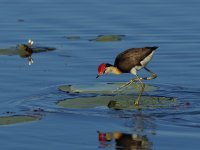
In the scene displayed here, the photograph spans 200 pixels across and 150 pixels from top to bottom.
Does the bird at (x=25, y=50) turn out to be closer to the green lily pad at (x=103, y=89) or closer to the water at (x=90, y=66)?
the water at (x=90, y=66)

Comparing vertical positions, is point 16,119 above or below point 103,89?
below

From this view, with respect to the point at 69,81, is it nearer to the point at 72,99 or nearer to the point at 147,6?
the point at 72,99

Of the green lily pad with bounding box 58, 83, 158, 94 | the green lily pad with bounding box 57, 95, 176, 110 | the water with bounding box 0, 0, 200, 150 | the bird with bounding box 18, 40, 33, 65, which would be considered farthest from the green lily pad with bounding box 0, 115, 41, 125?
the bird with bounding box 18, 40, 33, 65

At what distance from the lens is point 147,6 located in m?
25.3

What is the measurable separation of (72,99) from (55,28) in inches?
281

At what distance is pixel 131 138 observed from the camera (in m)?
13.4

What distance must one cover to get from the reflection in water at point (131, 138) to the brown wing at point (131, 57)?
238 cm

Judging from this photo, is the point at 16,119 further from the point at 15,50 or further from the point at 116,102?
the point at 15,50

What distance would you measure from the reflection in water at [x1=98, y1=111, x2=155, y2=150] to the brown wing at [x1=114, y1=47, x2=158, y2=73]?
238 cm

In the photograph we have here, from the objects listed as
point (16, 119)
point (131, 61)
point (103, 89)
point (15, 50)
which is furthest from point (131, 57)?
point (15, 50)

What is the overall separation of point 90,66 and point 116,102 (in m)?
3.21

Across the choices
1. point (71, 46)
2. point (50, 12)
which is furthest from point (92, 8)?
point (71, 46)

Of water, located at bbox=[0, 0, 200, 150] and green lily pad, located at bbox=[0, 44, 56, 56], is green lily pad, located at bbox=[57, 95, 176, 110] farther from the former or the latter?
green lily pad, located at bbox=[0, 44, 56, 56]

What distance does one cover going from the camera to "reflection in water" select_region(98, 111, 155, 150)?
12.9m
